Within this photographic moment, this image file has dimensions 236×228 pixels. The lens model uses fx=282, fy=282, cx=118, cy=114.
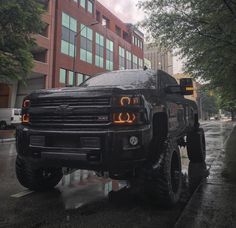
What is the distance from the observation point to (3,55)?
14047 millimetres

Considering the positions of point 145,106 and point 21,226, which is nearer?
point 21,226

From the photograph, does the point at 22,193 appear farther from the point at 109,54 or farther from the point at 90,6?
the point at 109,54

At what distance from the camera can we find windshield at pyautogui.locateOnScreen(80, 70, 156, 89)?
496 centimetres

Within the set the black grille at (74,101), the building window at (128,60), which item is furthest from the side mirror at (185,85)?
the building window at (128,60)

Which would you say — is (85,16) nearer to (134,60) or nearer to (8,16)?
Result: (134,60)

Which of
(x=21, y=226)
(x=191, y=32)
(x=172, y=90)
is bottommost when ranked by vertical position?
(x=21, y=226)

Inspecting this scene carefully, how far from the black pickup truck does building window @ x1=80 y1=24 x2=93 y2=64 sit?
33322 mm

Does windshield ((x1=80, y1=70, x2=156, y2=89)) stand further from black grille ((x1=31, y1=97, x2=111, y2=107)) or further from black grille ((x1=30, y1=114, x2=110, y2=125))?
black grille ((x1=30, y1=114, x2=110, y2=125))

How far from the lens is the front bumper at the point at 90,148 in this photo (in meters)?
3.59

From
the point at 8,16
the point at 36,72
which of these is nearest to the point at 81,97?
the point at 8,16

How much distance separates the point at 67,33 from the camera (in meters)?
33.9

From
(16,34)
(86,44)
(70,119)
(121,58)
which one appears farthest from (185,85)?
(121,58)

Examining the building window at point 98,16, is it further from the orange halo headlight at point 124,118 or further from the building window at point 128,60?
the orange halo headlight at point 124,118

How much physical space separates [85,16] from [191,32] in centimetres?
3029
